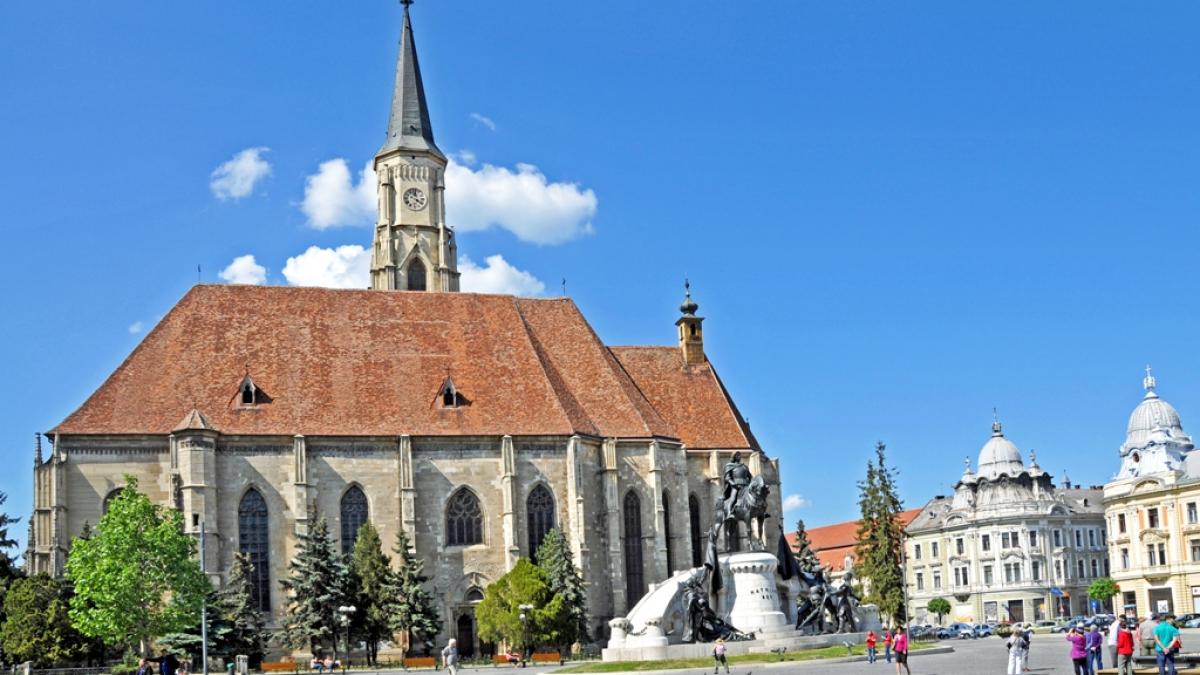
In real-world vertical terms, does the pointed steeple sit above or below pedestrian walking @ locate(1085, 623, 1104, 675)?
above

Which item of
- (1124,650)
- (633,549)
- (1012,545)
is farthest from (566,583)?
(1012,545)

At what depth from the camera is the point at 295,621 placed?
5106 cm

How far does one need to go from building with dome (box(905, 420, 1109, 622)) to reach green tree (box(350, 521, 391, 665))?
181ft

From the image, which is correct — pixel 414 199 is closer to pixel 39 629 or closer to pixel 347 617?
pixel 347 617

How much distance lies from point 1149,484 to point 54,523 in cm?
6079

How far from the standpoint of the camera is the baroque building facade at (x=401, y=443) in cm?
5328

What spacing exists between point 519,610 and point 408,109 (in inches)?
1426

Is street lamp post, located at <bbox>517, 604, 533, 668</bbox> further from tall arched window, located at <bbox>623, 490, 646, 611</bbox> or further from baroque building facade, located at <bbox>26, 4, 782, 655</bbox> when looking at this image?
tall arched window, located at <bbox>623, 490, 646, 611</bbox>

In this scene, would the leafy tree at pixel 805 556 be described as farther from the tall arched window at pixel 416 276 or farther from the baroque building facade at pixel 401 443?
the tall arched window at pixel 416 276

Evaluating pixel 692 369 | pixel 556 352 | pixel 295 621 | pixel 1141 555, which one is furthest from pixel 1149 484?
pixel 295 621

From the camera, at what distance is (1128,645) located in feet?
76.4

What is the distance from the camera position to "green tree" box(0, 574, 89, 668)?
153ft

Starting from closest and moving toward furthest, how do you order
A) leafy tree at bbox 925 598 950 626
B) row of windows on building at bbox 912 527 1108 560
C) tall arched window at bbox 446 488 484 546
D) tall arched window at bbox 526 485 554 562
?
tall arched window at bbox 446 488 484 546
tall arched window at bbox 526 485 554 562
leafy tree at bbox 925 598 950 626
row of windows on building at bbox 912 527 1108 560

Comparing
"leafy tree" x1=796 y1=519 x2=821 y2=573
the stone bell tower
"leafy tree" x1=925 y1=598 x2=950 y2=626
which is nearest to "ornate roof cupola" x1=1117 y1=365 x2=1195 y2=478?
"leafy tree" x1=925 y1=598 x2=950 y2=626
